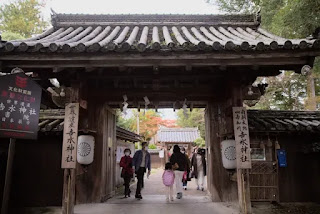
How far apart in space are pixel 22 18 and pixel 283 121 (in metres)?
22.1

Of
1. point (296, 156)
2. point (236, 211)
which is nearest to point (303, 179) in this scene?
point (296, 156)

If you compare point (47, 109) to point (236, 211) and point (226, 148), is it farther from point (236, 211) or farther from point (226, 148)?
point (236, 211)

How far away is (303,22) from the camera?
7.50 meters

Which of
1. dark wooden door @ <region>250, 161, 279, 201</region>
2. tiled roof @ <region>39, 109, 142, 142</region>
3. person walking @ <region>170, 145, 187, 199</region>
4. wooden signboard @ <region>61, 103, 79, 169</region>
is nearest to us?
wooden signboard @ <region>61, 103, 79, 169</region>

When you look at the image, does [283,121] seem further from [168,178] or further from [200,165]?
[168,178]

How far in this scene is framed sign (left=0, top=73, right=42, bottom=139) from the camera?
4949 mm

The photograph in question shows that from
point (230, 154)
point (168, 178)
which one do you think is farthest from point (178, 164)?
point (230, 154)

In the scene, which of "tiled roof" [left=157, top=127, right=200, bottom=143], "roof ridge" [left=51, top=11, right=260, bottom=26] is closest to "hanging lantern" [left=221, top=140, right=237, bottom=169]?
"roof ridge" [left=51, top=11, right=260, bottom=26]

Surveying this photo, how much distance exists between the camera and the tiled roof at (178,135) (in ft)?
103

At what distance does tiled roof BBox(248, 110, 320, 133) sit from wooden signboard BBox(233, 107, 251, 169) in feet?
10.00

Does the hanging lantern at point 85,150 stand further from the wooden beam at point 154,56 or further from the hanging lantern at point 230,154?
the hanging lantern at point 230,154

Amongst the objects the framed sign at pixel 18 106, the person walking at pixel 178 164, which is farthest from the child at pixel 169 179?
the framed sign at pixel 18 106

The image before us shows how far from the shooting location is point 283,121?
33.0 feet

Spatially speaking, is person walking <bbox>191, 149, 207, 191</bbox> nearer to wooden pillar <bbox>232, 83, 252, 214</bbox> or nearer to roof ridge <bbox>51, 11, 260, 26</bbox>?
roof ridge <bbox>51, 11, 260, 26</bbox>
